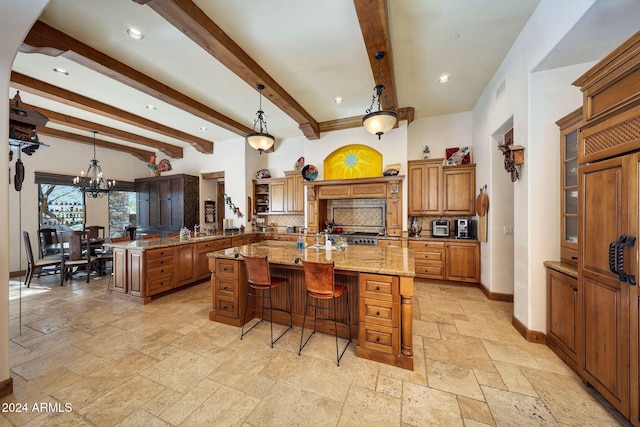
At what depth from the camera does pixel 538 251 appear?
258cm

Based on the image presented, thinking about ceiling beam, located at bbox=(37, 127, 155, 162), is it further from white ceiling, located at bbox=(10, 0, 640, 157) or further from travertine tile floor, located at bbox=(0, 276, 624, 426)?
travertine tile floor, located at bbox=(0, 276, 624, 426)

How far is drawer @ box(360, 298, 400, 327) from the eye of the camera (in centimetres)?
218

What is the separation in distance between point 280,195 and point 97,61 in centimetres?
405

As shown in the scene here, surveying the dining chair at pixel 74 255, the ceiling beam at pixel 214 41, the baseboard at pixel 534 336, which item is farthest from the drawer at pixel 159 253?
the baseboard at pixel 534 336

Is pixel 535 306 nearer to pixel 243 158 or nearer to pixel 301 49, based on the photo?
pixel 301 49

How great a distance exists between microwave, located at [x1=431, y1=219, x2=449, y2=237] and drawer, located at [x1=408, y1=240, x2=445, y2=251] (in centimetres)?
32

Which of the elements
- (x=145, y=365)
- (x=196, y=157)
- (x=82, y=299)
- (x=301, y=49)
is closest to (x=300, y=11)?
(x=301, y=49)

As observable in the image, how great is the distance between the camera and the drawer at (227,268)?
9.62 ft

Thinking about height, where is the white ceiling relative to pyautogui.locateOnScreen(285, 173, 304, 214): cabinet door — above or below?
above

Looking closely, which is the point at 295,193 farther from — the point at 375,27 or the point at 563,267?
the point at 563,267

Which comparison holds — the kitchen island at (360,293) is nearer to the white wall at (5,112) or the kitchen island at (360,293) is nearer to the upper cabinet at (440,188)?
the white wall at (5,112)

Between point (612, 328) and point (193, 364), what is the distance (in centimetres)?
333

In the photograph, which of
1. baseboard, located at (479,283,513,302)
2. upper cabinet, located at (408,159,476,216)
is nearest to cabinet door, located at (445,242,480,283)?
baseboard, located at (479,283,513,302)

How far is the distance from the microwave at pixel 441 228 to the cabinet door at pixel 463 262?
34 centimetres
